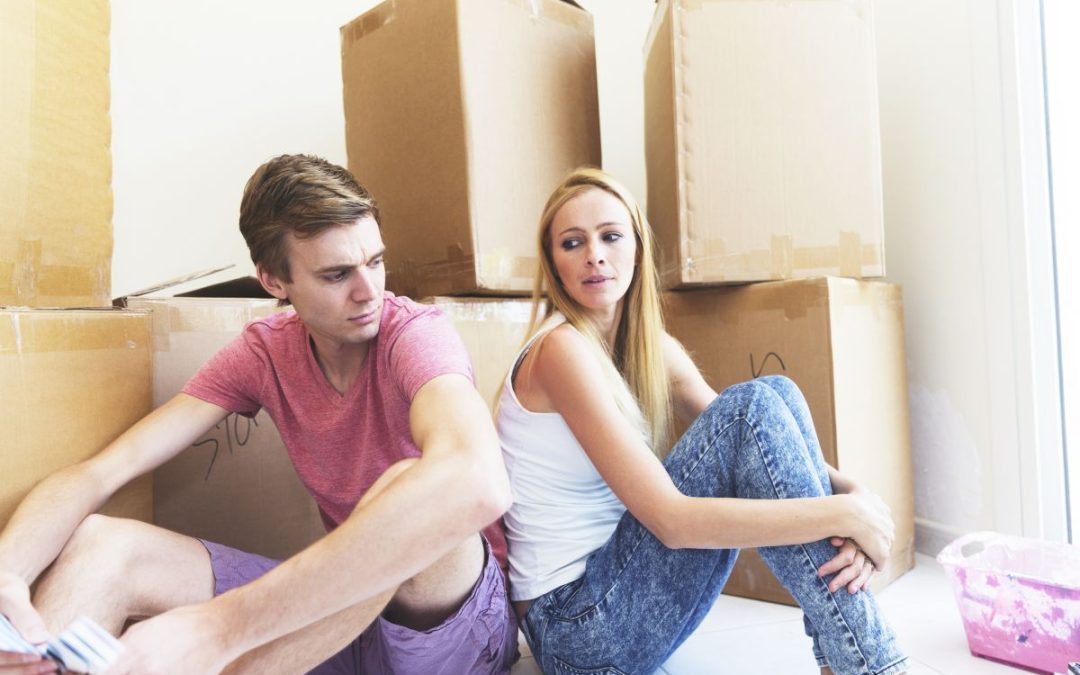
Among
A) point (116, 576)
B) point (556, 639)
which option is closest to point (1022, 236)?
point (556, 639)

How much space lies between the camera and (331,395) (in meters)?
0.97

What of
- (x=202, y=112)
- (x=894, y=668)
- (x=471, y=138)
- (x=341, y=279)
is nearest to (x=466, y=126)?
(x=471, y=138)

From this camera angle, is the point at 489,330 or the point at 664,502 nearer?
the point at 664,502

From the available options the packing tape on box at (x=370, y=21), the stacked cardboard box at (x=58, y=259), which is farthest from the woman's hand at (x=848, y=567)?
the packing tape on box at (x=370, y=21)

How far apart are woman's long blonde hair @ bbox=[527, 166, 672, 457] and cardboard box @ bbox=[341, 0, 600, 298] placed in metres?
0.14

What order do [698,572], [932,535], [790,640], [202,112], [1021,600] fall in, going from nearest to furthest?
1. [698,572]
2. [1021,600]
3. [790,640]
4. [932,535]
5. [202,112]

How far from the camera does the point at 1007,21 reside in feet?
4.22

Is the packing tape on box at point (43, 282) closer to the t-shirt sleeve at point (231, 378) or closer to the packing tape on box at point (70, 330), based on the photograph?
the packing tape on box at point (70, 330)

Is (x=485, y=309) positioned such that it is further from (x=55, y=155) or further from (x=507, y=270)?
(x=55, y=155)

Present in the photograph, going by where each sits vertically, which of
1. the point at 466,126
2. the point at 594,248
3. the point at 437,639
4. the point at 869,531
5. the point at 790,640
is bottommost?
the point at 790,640

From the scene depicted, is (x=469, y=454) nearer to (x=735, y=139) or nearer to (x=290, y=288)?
(x=290, y=288)

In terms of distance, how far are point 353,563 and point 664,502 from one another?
354 millimetres

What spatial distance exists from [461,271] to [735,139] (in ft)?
1.68

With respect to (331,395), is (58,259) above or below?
above
